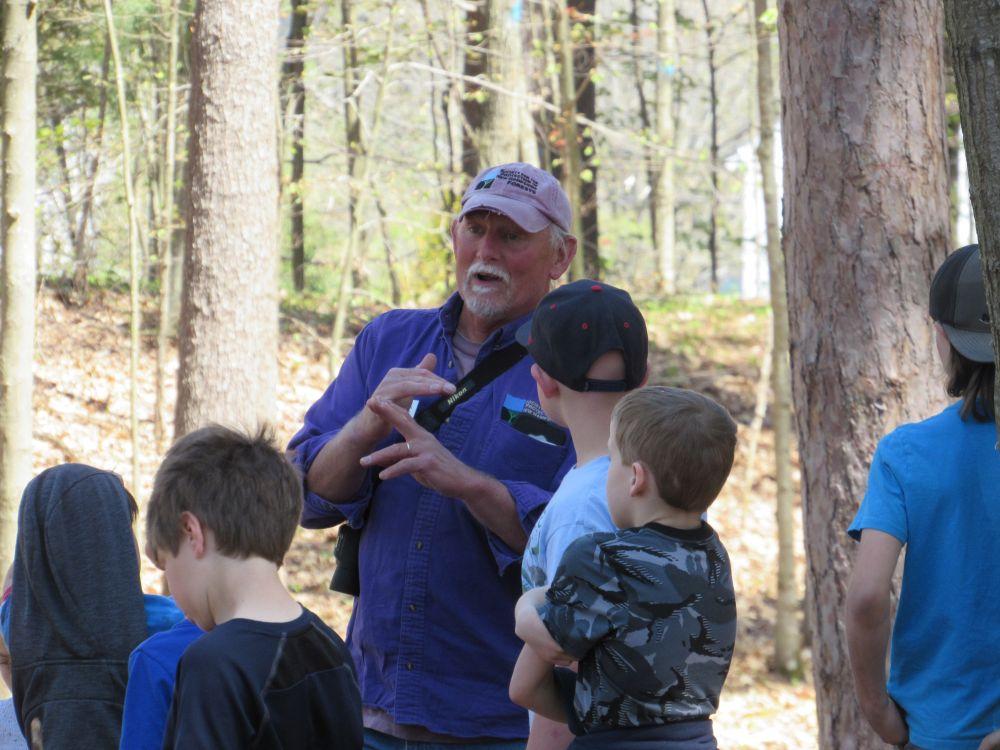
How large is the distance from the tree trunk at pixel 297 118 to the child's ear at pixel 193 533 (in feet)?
30.5

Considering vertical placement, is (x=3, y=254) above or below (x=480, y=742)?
above

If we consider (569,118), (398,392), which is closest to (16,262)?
(398,392)

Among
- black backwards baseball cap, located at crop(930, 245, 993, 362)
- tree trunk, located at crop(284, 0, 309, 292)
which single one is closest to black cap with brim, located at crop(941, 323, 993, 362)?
black backwards baseball cap, located at crop(930, 245, 993, 362)

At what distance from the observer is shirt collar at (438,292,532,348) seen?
2842 mm

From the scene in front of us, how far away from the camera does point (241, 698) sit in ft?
6.42

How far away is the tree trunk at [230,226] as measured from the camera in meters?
6.87

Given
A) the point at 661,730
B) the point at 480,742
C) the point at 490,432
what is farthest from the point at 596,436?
the point at 480,742

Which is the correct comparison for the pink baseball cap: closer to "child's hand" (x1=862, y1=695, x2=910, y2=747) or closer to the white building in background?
"child's hand" (x1=862, y1=695, x2=910, y2=747)

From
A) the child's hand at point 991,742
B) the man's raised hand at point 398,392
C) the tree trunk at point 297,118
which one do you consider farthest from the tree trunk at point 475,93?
the child's hand at point 991,742

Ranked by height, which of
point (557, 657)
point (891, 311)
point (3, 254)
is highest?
point (3, 254)

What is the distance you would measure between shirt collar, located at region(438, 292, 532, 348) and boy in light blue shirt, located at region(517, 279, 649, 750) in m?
0.31

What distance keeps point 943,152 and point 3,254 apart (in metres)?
4.48

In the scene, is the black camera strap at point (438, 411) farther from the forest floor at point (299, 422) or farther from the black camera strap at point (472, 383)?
the forest floor at point (299, 422)

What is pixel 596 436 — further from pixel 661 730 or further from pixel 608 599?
pixel 661 730
